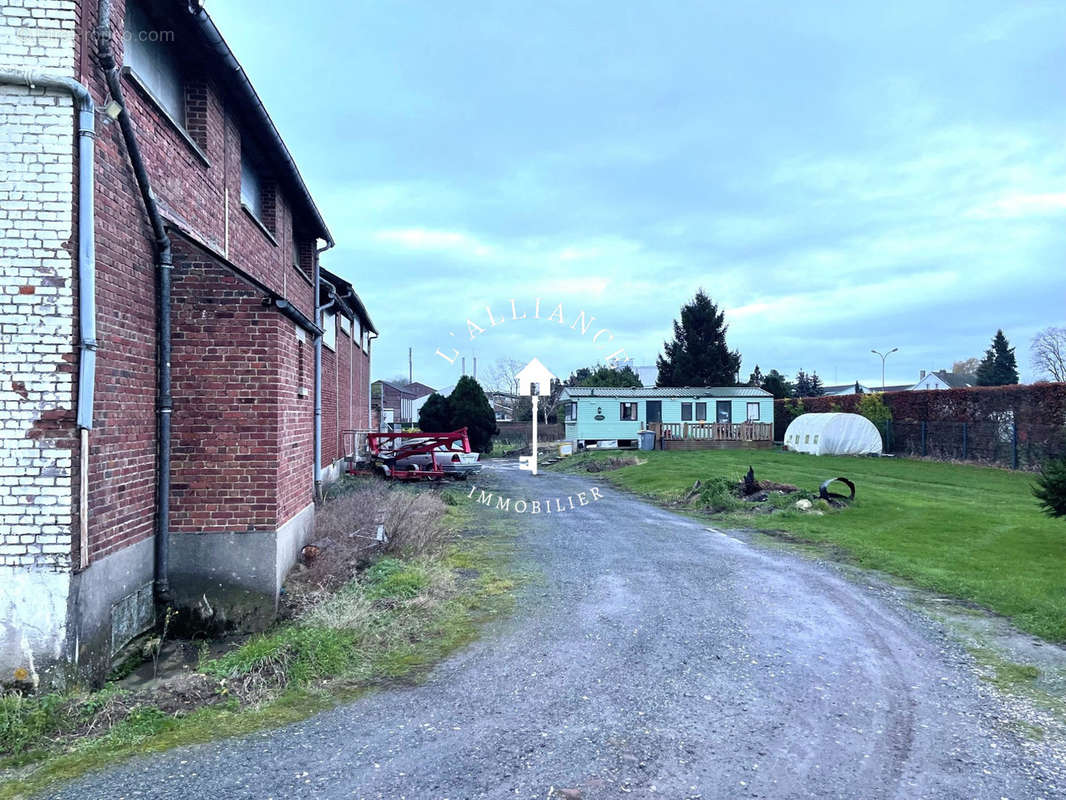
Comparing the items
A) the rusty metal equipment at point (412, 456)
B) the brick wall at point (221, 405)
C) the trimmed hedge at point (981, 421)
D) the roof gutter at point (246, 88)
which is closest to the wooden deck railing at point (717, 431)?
the trimmed hedge at point (981, 421)

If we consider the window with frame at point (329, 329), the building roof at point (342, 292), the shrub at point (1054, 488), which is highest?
the building roof at point (342, 292)

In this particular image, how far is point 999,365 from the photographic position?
6172 cm

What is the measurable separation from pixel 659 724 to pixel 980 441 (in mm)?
25415

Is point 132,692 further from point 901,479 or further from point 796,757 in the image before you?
point 901,479

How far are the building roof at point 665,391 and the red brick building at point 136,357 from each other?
84.2ft

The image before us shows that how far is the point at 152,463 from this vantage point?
20.4ft

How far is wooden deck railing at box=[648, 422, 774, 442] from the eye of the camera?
34125mm

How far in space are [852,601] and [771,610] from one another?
1112mm

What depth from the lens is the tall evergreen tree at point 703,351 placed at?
37594mm

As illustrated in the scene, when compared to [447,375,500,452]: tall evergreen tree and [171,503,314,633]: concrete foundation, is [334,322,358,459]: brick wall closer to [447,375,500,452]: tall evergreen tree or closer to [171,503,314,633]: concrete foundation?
[447,375,500,452]: tall evergreen tree

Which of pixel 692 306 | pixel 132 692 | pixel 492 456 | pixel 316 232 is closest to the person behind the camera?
pixel 132 692

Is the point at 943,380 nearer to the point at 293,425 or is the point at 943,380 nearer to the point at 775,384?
the point at 775,384

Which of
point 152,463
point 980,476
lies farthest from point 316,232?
point 980,476

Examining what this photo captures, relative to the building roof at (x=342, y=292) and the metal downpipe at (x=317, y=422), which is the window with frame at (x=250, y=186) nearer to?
the metal downpipe at (x=317, y=422)
